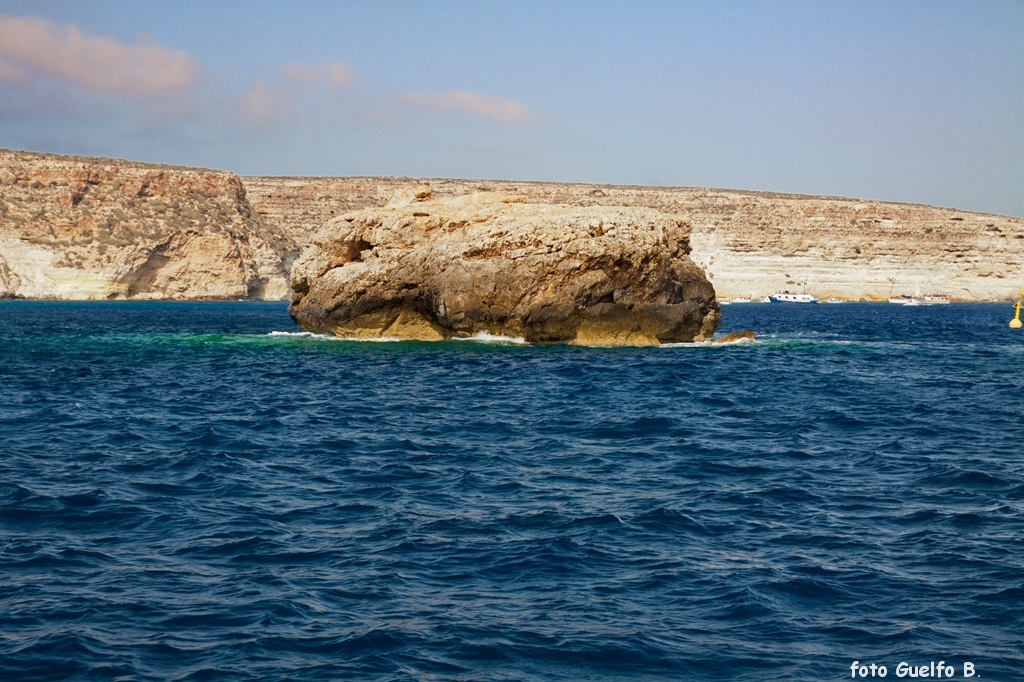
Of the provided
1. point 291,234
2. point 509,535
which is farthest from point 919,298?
point 509,535

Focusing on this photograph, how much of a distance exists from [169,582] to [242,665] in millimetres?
2044

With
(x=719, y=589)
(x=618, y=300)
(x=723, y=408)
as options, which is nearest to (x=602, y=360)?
(x=618, y=300)

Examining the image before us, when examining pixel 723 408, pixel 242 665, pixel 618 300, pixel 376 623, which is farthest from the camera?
pixel 618 300

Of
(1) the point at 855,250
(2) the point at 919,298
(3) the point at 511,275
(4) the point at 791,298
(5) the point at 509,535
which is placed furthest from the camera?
(1) the point at 855,250

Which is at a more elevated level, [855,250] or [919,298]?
[855,250]

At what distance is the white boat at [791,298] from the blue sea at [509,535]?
305 feet

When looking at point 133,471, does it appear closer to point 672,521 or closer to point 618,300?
point 672,521

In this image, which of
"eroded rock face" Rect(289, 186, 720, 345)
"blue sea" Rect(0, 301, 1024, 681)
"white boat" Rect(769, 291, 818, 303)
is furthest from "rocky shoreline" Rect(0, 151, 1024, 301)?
"blue sea" Rect(0, 301, 1024, 681)

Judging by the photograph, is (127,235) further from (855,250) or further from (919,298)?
(919,298)

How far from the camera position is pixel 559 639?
8.31m

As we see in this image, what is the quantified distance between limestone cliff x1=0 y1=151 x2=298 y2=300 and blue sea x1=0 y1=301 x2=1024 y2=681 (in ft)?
261

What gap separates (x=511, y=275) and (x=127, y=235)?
2927 inches

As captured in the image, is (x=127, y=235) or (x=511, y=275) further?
(x=127, y=235)

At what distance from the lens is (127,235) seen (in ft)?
325
